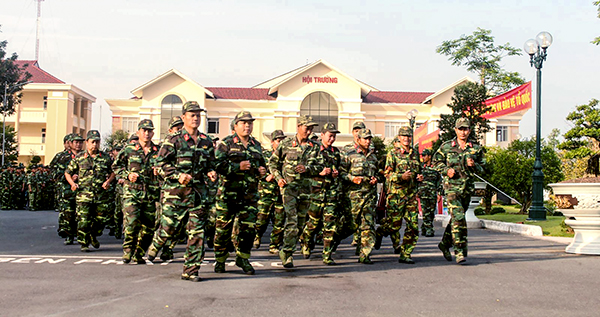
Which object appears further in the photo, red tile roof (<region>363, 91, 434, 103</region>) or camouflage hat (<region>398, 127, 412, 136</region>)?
red tile roof (<region>363, 91, 434, 103</region>)

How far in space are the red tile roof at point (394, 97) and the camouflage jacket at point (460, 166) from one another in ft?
179

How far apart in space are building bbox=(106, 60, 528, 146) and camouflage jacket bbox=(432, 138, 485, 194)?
162 feet

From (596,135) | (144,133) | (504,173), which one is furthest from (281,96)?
(144,133)

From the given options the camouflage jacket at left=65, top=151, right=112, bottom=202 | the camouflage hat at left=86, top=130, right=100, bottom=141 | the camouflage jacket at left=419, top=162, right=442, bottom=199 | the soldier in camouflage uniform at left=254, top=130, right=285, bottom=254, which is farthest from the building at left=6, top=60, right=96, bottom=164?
the soldier in camouflage uniform at left=254, top=130, right=285, bottom=254

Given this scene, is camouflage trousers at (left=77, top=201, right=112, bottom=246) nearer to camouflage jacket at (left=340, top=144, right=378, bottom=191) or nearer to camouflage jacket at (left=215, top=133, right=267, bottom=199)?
camouflage jacket at (left=215, top=133, right=267, bottom=199)

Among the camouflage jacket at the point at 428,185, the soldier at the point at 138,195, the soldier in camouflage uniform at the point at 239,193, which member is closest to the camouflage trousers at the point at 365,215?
the soldier in camouflage uniform at the point at 239,193

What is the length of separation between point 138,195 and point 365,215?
347 cm

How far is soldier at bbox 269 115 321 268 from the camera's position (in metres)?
8.95

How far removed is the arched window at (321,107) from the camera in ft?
201

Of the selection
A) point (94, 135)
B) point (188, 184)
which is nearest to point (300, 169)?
point (188, 184)

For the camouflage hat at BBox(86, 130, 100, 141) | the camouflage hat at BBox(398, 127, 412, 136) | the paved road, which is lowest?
the paved road

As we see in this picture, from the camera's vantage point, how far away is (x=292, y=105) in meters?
61.1

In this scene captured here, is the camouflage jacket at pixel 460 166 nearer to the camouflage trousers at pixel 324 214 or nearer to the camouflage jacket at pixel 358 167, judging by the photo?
the camouflage jacket at pixel 358 167

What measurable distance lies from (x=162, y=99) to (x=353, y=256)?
173ft
